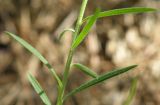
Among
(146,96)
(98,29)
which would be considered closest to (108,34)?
(98,29)

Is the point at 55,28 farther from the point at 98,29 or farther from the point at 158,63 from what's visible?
the point at 158,63

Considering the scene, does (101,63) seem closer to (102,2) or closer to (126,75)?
(126,75)

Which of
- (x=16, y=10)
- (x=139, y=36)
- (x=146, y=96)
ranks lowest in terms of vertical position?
(x=146, y=96)

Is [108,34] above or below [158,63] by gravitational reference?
above

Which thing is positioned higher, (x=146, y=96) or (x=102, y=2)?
(x=102, y=2)

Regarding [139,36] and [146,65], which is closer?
[146,65]

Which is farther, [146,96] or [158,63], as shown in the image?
[158,63]

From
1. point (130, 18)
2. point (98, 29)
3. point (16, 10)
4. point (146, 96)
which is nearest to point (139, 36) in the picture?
point (130, 18)

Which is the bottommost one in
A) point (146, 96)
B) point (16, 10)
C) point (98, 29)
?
point (146, 96)
